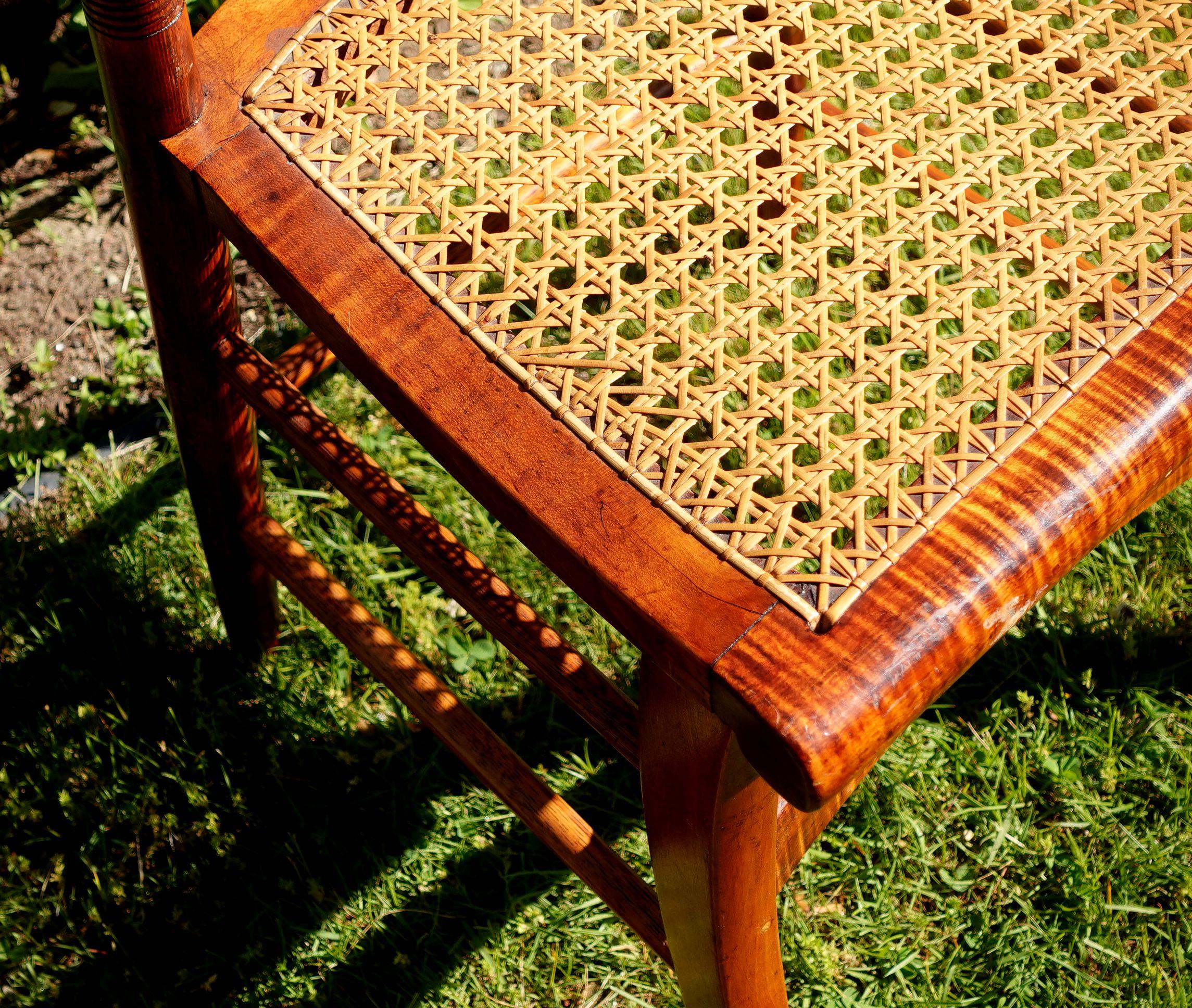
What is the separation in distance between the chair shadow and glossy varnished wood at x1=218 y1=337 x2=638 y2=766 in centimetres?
41

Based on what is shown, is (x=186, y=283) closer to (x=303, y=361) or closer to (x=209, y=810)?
(x=303, y=361)

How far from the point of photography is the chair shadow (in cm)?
122

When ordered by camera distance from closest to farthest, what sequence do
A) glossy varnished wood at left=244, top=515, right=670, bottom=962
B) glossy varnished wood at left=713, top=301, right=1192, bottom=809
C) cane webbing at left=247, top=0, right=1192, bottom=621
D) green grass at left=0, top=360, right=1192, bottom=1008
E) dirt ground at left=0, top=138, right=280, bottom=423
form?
glossy varnished wood at left=713, top=301, right=1192, bottom=809
cane webbing at left=247, top=0, right=1192, bottom=621
glossy varnished wood at left=244, top=515, right=670, bottom=962
green grass at left=0, top=360, right=1192, bottom=1008
dirt ground at left=0, top=138, right=280, bottom=423

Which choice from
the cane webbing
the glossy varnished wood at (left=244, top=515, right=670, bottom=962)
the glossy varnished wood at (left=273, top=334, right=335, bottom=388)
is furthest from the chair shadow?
the cane webbing

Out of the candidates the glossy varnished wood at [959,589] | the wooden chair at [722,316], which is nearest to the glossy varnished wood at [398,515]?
the wooden chair at [722,316]

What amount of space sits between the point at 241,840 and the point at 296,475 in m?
0.50

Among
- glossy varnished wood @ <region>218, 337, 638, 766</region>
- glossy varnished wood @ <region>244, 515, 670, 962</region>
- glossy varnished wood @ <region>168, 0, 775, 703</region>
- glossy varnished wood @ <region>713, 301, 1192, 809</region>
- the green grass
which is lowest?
the green grass

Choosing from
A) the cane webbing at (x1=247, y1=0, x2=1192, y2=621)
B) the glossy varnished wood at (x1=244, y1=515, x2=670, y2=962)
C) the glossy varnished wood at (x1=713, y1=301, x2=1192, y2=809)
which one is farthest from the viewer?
the glossy varnished wood at (x1=244, y1=515, x2=670, y2=962)

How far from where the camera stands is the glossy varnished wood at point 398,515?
3.18 ft

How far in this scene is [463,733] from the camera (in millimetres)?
1047

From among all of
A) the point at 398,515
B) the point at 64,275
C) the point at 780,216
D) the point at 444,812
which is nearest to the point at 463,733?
the point at 398,515

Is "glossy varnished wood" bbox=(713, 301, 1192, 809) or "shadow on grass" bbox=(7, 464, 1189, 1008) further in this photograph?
"shadow on grass" bbox=(7, 464, 1189, 1008)

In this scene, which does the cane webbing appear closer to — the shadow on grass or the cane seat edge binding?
the cane seat edge binding

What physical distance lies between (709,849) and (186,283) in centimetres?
64
